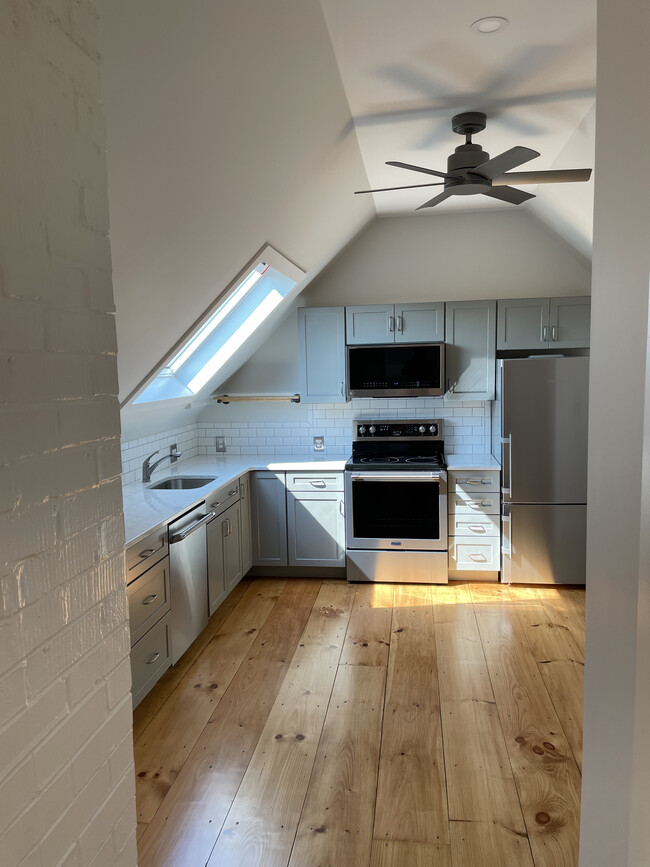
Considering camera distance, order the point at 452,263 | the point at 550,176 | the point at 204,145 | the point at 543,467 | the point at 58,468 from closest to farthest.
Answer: the point at 58,468 < the point at 204,145 < the point at 550,176 < the point at 543,467 < the point at 452,263

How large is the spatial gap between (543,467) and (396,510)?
1.10m

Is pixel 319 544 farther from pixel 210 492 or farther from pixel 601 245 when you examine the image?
pixel 601 245

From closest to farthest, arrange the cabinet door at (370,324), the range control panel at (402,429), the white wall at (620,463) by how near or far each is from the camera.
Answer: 1. the white wall at (620,463)
2. the cabinet door at (370,324)
3. the range control panel at (402,429)

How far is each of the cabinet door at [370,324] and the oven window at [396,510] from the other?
1134 millimetres

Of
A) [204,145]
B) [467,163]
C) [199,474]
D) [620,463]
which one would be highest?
[467,163]

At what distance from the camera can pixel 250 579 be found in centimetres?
514

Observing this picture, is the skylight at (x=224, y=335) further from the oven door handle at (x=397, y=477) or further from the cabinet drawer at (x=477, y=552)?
the cabinet drawer at (x=477, y=552)

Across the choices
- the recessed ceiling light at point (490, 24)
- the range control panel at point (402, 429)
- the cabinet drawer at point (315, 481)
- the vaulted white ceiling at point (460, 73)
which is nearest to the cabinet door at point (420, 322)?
the range control panel at point (402, 429)

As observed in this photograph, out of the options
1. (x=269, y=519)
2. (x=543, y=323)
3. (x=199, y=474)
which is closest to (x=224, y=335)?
(x=199, y=474)

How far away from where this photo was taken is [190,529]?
3604mm

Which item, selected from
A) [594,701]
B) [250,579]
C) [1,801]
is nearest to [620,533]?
[594,701]

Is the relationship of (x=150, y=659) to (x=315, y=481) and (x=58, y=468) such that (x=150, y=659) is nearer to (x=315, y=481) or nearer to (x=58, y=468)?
(x=315, y=481)

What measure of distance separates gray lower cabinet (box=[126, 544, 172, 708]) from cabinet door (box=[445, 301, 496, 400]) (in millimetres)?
2726

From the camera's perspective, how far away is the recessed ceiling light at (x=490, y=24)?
7.27 ft
